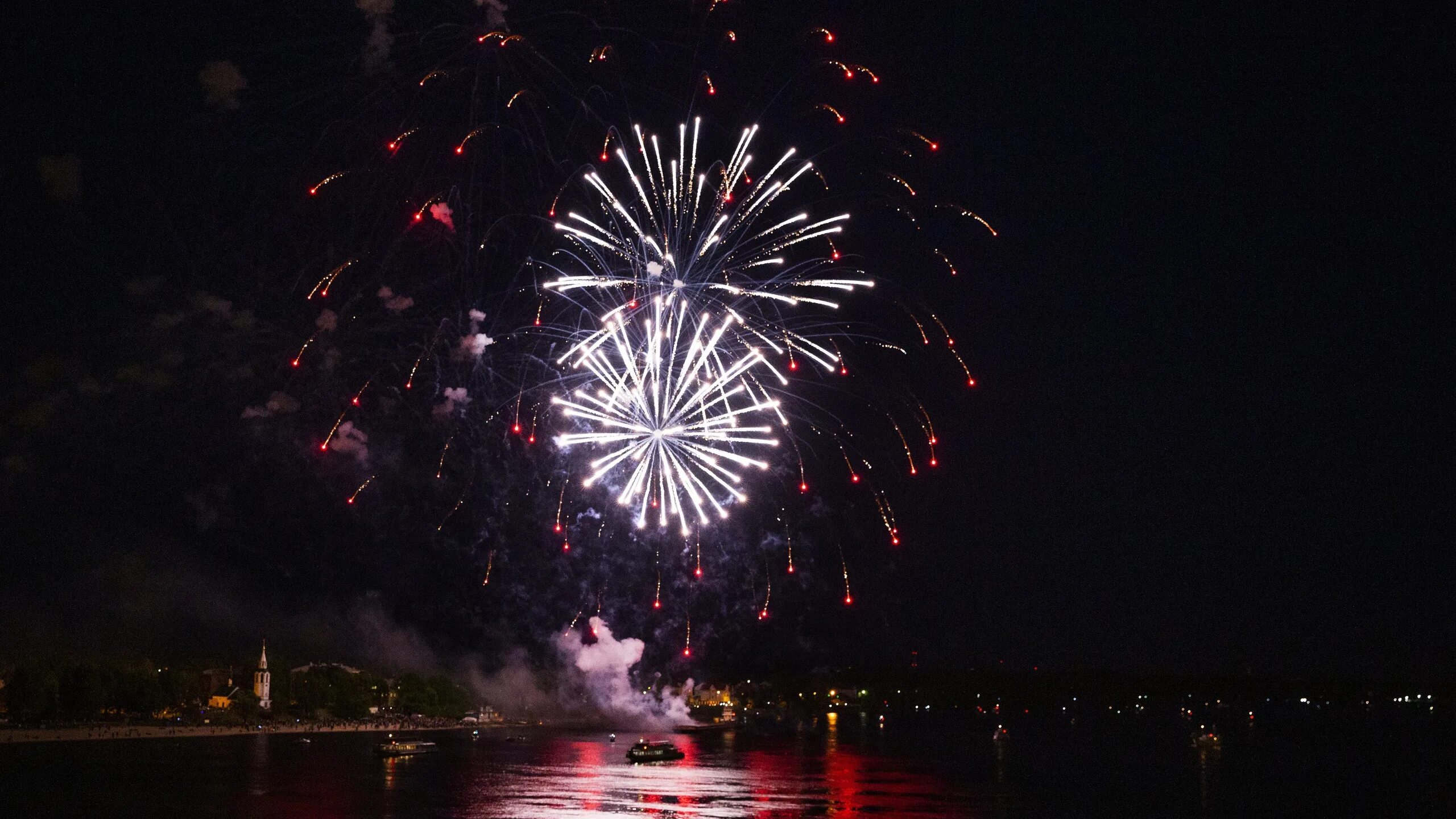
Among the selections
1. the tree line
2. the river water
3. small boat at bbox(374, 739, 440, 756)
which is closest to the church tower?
the tree line

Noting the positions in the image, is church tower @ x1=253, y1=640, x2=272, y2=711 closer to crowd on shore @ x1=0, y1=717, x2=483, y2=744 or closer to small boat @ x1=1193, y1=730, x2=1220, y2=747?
crowd on shore @ x1=0, y1=717, x2=483, y2=744

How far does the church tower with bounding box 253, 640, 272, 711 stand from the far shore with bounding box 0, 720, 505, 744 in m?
4.79

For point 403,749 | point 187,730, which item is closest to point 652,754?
point 403,749

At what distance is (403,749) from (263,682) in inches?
2641

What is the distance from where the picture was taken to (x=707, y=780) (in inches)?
2603

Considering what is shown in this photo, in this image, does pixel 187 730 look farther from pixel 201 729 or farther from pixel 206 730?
pixel 201 729

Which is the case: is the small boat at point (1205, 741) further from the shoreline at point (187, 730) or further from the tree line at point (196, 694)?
the tree line at point (196, 694)

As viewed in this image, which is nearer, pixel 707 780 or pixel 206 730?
pixel 707 780

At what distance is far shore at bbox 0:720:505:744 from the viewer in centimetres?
9862

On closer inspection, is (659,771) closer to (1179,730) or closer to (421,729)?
(421,729)

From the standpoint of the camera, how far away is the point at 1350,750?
118 m

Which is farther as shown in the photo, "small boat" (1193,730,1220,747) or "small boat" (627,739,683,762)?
"small boat" (1193,730,1220,747)

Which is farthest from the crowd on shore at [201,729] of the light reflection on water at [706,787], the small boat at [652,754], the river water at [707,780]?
the small boat at [652,754]

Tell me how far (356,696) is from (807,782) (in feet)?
Result: 316
